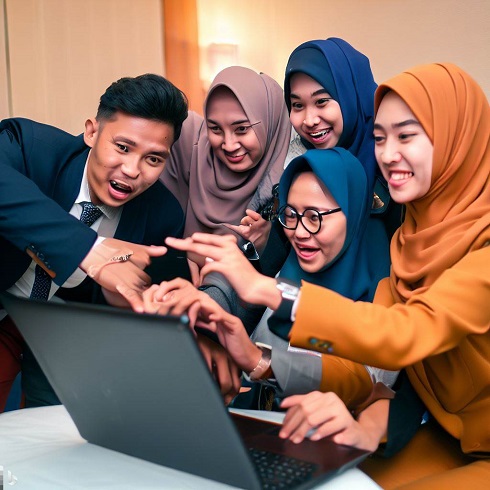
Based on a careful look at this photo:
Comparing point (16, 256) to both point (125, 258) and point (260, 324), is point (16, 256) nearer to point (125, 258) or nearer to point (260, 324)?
point (125, 258)

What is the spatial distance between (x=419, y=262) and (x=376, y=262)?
379mm

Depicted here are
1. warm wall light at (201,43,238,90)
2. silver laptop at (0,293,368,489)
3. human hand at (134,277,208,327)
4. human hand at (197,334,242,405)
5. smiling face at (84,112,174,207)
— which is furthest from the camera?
warm wall light at (201,43,238,90)

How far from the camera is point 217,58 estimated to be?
17.0 feet

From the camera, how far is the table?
0.96 metres

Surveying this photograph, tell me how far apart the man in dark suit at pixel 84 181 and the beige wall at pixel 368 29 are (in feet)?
6.98

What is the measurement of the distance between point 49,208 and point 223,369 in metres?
0.61

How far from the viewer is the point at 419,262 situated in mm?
1450

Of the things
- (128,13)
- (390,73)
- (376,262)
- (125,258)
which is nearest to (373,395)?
(376,262)

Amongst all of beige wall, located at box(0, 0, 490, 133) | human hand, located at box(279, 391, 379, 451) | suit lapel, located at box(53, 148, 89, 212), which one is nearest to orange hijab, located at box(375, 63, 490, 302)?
human hand, located at box(279, 391, 379, 451)

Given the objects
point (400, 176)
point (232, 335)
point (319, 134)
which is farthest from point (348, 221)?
point (232, 335)

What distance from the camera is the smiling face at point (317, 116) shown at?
7.02 ft

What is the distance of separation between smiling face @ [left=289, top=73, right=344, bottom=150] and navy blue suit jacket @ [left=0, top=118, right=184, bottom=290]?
0.49m

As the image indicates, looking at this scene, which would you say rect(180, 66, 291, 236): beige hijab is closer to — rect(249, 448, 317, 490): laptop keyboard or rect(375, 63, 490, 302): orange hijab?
rect(375, 63, 490, 302): orange hijab

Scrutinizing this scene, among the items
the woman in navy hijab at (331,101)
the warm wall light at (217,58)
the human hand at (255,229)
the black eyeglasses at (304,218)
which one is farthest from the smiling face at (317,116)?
the warm wall light at (217,58)
